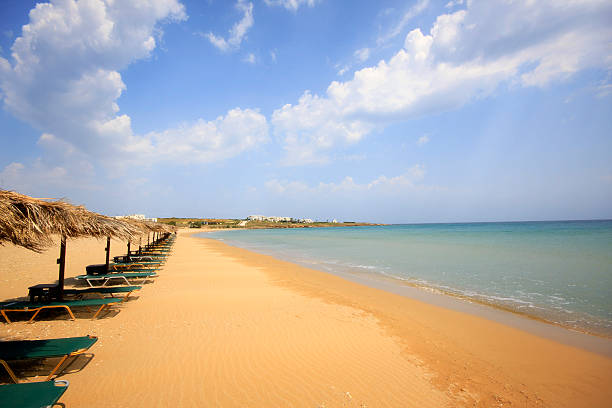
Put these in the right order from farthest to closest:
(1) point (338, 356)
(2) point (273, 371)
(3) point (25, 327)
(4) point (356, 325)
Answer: (4) point (356, 325) → (3) point (25, 327) → (1) point (338, 356) → (2) point (273, 371)

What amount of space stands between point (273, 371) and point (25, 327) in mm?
5022

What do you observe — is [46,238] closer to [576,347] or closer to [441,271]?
[576,347]

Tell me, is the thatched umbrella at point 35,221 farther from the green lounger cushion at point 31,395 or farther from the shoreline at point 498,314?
the shoreline at point 498,314

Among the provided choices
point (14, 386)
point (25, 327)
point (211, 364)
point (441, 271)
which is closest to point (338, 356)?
point (211, 364)

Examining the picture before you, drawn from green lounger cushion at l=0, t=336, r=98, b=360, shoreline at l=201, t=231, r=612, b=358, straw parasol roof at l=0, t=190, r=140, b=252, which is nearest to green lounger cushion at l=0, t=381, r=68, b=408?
green lounger cushion at l=0, t=336, r=98, b=360

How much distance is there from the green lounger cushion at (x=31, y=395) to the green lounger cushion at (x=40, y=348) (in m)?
0.74

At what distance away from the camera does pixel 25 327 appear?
5195 millimetres

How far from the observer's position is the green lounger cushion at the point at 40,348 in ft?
11.0

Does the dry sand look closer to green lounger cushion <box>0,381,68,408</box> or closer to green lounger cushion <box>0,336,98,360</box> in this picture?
green lounger cushion <box>0,336,98,360</box>

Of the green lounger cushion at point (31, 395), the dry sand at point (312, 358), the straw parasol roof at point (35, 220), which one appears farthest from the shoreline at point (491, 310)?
the straw parasol roof at point (35, 220)

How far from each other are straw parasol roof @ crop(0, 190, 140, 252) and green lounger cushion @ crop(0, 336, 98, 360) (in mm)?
1512

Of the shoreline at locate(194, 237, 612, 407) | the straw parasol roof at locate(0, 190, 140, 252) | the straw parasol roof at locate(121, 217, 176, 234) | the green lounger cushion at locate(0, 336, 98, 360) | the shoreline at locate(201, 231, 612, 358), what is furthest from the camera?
the straw parasol roof at locate(121, 217, 176, 234)

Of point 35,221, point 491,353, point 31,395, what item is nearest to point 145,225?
point 35,221

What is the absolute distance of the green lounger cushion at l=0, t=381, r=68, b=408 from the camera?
2410 millimetres
